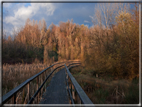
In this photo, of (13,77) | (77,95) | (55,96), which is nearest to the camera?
(77,95)

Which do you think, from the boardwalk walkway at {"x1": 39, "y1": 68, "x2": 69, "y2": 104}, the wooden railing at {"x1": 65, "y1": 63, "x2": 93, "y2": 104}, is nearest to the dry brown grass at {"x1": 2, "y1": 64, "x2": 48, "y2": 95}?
the boardwalk walkway at {"x1": 39, "y1": 68, "x2": 69, "y2": 104}

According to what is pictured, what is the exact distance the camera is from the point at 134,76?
10086mm

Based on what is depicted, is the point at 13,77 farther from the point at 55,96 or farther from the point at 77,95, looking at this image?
the point at 77,95

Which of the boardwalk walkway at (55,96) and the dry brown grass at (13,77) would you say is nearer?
the boardwalk walkway at (55,96)

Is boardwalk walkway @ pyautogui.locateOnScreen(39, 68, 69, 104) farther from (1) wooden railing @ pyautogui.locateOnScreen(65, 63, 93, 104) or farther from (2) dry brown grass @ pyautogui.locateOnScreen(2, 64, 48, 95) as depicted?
(2) dry brown grass @ pyautogui.locateOnScreen(2, 64, 48, 95)

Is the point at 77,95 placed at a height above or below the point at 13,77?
above

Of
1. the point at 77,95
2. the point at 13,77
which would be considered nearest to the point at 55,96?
the point at 77,95

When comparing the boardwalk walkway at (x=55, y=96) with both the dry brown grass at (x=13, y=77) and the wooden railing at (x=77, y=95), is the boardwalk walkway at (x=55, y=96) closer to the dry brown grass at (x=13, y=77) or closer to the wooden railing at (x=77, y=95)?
the wooden railing at (x=77, y=95)

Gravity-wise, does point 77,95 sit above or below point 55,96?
above

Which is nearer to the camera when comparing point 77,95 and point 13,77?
point 77,95

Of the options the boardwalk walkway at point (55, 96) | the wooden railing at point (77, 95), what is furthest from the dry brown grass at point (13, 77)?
the wooden railing at point (77, 95)

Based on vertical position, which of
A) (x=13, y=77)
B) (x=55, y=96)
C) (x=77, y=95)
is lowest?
(x=55, y=96)

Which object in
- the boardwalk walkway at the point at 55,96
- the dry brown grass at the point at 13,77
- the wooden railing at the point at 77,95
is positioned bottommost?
the boardwalk walkway at the point at 55,96

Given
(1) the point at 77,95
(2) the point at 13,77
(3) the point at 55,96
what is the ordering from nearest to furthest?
(1) the point at 77,95
(3) the point at 55,96
(2) the point at 13,77
